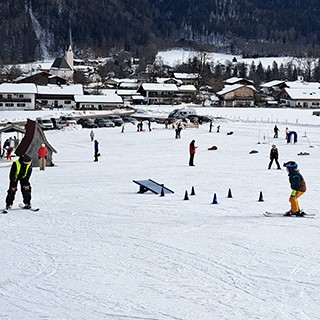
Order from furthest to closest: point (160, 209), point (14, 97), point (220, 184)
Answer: point (14, 97) < point (220, 184) < point (160, 209)

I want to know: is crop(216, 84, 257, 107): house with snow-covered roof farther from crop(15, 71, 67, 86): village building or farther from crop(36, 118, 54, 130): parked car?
crop(36, 118, 54, 130): parked car

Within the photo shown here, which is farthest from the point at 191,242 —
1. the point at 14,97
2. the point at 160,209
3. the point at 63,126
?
the point at 14,97

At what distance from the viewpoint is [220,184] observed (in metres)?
16.7

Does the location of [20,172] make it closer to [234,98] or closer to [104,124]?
[104,124]

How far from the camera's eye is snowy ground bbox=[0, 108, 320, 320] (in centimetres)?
604

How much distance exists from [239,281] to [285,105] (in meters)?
86.1

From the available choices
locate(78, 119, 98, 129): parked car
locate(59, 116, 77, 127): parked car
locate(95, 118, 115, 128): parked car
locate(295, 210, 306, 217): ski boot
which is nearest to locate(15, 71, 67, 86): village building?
locate(59, 116, 77, 127): parked car

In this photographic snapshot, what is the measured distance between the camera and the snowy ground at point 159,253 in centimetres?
604

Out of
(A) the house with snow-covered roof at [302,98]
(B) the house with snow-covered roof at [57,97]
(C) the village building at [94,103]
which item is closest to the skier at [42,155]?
(C) the village building at [94,103]

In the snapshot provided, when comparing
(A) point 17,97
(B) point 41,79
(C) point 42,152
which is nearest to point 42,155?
(C) point 42,152

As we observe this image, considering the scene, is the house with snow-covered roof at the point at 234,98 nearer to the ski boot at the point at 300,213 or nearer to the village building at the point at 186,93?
the village building at the point at 186,93

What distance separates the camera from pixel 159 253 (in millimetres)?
8164

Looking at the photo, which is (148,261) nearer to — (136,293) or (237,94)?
(136,293)

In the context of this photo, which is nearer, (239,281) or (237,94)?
(239,281)
